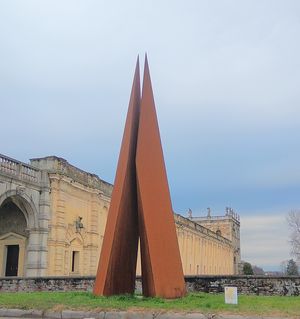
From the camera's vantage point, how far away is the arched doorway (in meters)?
23.6

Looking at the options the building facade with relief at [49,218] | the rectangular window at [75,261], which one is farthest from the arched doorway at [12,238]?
the rectangular window at [75,261]

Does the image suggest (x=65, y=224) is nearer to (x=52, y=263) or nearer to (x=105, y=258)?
(x=52, y=263)

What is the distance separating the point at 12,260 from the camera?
24.0 metres

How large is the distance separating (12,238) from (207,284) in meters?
12.3

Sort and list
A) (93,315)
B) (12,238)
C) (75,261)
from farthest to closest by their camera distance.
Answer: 1. (75,261)
2. (12,238)
3. (93,315)

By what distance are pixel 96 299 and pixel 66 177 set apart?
13.9m

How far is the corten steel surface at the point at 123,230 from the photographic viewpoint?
39.6 ft

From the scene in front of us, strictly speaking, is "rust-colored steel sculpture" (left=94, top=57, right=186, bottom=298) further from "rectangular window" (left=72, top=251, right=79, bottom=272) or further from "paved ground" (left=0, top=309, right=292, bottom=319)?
"rectangular window" (left=72, top=251, right=79, bottom=272)

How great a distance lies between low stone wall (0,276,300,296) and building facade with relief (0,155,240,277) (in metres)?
4.87

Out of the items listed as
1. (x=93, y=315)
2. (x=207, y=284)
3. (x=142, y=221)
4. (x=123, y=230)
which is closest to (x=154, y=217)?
(x=142, y=221)

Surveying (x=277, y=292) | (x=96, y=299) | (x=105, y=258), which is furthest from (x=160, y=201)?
(x=277, y=292)

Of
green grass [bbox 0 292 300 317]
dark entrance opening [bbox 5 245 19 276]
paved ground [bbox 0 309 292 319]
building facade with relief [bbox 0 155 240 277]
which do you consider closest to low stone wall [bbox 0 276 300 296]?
green grass [bbox 0 292 300 317]

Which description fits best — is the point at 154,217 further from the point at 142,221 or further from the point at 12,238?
the point at 12,238

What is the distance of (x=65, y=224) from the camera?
24656mm
